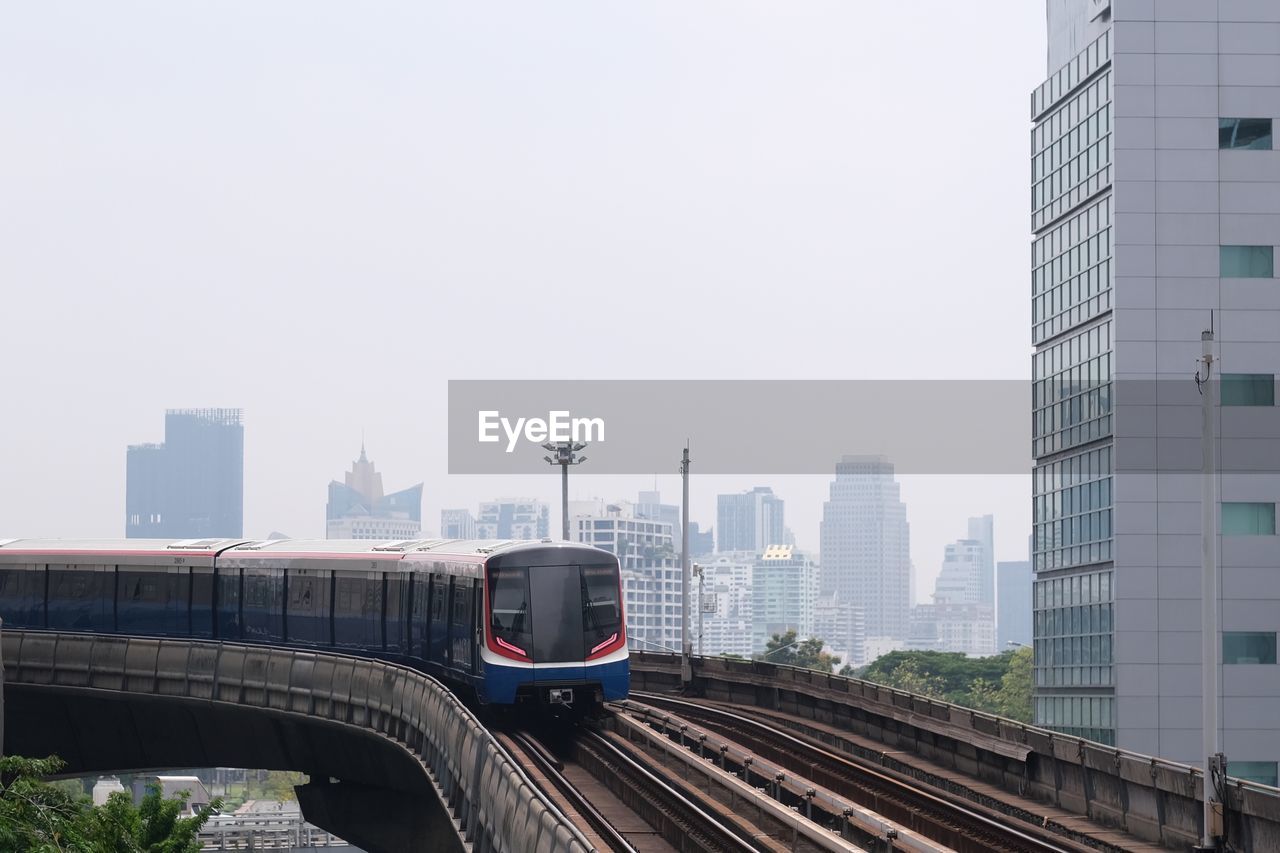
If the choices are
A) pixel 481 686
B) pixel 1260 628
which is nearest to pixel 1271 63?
pixel 1260 628

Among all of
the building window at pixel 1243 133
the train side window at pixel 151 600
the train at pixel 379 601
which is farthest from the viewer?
→ the building window at pixel 1243 133

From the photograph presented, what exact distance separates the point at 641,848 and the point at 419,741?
914cm

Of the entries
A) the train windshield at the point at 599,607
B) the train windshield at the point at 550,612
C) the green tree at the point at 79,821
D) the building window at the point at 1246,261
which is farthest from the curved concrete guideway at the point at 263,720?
the building window at the point at 1246,261

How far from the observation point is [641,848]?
80.4 ft

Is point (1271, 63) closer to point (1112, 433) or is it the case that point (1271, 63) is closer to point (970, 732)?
point (1112, 433)

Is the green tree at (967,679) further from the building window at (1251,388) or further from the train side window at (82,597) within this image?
the train side window at (82,597)

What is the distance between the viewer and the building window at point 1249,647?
6175 cm

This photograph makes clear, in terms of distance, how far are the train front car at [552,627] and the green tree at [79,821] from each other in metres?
6.41

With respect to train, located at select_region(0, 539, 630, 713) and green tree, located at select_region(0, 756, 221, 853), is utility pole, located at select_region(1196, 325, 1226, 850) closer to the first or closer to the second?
train, located at select_region(0, 539, 630, 713)

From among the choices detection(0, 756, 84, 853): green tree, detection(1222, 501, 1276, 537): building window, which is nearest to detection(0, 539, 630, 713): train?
detection(0, 756, 84, 853): green tree

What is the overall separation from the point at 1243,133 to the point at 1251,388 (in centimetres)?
911

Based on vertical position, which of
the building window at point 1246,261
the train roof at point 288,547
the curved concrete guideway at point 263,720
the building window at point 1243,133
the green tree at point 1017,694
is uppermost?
the building window at point 1243,133

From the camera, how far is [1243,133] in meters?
62.1

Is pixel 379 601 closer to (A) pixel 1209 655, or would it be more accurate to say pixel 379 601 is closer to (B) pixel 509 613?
(B) pixel 509 613
